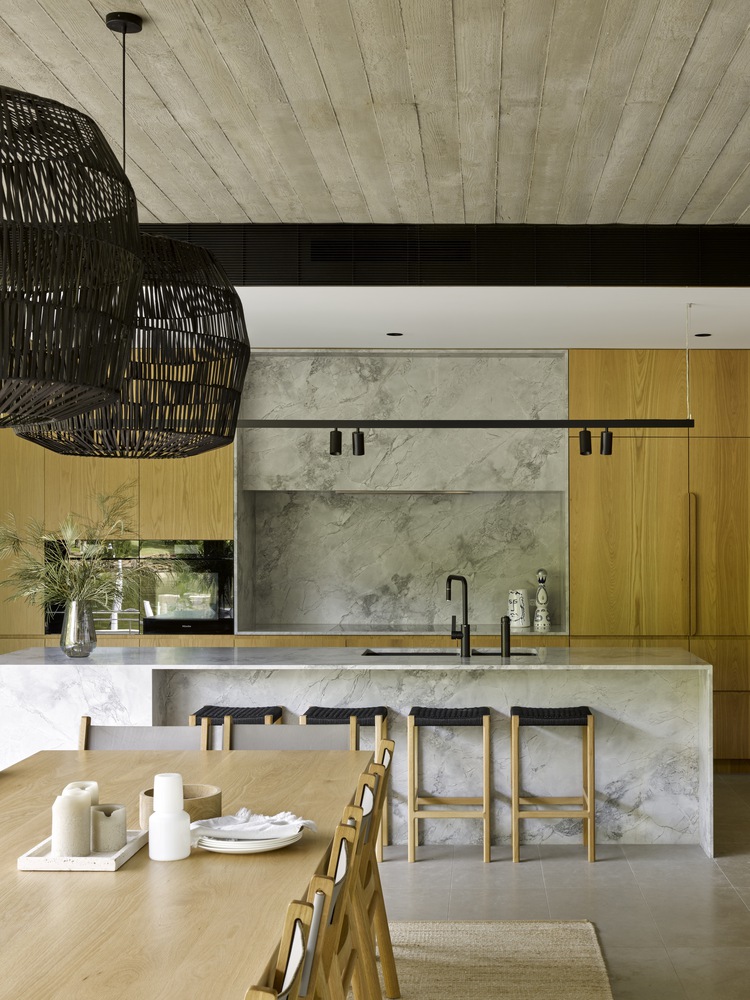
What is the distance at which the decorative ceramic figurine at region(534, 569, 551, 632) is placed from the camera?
21.0ft

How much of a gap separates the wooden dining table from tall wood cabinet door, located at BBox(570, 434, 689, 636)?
348cm

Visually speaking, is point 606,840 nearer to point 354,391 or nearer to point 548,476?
point 548,476

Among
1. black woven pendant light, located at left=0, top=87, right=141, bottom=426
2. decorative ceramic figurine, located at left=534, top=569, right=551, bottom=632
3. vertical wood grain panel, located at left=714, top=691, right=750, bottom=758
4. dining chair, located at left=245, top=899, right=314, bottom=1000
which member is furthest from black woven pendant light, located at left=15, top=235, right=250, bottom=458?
vertical wood grain panel, located at left=714, top=691, right=750, bottom=758

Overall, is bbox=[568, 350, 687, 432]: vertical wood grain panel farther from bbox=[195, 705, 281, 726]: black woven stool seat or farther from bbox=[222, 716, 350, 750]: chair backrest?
bbox=[222, 716, 350, 750]: chair backrest

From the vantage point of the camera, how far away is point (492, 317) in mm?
5246

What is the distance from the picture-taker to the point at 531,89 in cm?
299

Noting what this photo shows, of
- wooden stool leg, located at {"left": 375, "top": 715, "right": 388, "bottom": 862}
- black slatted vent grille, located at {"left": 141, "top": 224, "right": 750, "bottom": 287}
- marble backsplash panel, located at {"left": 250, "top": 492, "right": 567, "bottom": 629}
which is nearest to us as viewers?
black slatted vent grille, located at {"left": 141, "top": 224, "right": 750, "bottom": 287}

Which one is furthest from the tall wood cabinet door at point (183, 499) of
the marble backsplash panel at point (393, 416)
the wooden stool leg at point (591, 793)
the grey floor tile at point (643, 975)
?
the grey floor tile at point (643, 975)

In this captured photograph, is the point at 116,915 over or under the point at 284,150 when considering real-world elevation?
under

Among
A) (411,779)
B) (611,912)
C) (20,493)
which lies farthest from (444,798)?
(20,493)

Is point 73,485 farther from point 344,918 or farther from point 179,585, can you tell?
point 344,918

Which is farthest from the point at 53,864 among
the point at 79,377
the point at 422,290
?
the point at 422,290

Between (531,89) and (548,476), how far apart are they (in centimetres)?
350

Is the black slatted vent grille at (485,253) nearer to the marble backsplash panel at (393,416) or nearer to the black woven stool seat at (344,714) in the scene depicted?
the marble backsplash panel at (393,416)
